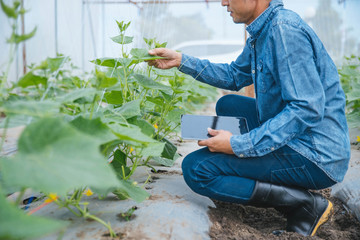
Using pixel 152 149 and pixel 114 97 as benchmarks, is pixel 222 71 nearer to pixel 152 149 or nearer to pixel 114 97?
pixel 114 97

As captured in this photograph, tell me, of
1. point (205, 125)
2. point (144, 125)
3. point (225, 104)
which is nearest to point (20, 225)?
point (144, 125)

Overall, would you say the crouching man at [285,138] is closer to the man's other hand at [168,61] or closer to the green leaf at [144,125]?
the green leaf at [144,125]

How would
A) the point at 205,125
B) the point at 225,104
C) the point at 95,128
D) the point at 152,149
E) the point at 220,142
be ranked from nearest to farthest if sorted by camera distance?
1. the point at 95,128
2. the point at 152,149
3. the point at 220,142
4. the point at 205,125
5. the point at 225,104

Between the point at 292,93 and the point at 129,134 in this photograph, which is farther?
the point at 292,93

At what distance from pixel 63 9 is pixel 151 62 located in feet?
11.8

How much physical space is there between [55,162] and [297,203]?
89cm

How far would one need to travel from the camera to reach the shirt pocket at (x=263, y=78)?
125 cm

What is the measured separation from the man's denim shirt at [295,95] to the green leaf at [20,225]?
2.55 ft

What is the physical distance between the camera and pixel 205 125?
53.2 inches

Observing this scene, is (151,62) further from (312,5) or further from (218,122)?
(312,5)

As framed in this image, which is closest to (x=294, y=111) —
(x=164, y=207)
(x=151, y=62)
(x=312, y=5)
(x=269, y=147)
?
(x=269, y=147)

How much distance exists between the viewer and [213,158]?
1249 millimetres

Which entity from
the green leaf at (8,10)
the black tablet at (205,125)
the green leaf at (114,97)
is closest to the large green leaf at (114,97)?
the green leaf at (114,97)

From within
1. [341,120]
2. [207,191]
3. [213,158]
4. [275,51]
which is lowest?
[207,191]
